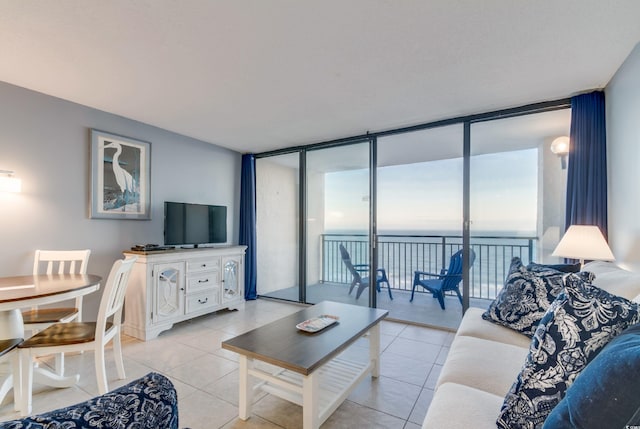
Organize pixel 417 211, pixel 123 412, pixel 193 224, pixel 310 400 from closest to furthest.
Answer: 1. pixel 123 412
2. pixel 310 400
3. pixel 193 224
4. pixel 417 211

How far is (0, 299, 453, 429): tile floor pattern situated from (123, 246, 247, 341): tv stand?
16 cm

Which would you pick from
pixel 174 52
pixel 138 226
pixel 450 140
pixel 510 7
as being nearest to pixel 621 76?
pixel 510 7

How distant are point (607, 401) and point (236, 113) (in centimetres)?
323

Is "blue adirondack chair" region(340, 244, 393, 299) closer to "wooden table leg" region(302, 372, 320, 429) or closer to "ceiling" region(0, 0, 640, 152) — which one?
"ceiling" region(0, 0, 640, 152)

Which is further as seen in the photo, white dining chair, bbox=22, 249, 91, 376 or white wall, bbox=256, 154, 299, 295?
white wall, bbox=256, 154, 299, 295

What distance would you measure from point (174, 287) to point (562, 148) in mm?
4146

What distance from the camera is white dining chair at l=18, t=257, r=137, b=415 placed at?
1.72m

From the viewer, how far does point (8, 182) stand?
238 cm

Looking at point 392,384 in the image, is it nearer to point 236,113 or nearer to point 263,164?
point 236,113

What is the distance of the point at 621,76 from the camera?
7.06ft

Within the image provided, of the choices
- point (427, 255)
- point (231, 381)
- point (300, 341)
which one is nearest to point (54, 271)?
point (231, 381)

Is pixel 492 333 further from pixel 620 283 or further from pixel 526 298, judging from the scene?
pixel 620 283

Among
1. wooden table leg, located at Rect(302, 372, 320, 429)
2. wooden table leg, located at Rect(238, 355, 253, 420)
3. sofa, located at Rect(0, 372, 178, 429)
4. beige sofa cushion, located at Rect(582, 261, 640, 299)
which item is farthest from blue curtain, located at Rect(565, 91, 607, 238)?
sofa, located at Rect(0, 372, 178, 429)

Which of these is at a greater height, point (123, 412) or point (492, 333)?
point (123, 412)
